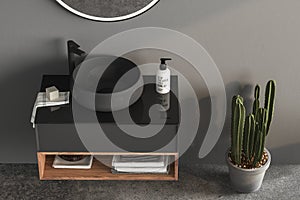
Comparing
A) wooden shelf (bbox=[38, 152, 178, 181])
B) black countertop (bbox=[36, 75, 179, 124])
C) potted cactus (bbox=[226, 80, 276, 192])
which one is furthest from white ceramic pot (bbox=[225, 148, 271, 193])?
black countertop (bbox=[36, 75, 179, 124])

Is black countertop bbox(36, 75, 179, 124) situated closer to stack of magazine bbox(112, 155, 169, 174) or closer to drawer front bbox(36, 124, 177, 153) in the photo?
drawer front bbox(36, 124, 177, 153)

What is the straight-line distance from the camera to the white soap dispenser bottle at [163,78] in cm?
315

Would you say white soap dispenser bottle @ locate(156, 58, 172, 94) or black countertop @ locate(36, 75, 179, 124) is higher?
white soap dispenser bottle @ locate(156, 58, 172, 94)

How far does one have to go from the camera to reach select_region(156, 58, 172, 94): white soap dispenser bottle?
10.3 ft

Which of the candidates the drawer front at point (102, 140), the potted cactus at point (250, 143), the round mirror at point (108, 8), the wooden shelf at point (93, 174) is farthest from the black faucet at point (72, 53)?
the potted cactus at point (250, 143)

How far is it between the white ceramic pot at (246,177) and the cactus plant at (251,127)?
4 cm

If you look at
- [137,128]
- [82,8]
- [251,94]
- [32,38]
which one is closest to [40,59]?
[32,38]

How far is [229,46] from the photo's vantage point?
10.4 ft

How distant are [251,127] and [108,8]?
0.89 meters

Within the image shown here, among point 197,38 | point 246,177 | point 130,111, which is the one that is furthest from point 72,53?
point 246,177

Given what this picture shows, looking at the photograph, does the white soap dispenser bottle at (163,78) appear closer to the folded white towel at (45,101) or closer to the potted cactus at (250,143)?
the potted cactus at (250,143)

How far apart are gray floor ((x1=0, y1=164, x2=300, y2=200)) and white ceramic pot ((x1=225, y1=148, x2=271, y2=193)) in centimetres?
4

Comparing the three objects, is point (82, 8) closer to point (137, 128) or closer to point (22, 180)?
point (137, 128)

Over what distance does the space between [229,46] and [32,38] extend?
957mm
